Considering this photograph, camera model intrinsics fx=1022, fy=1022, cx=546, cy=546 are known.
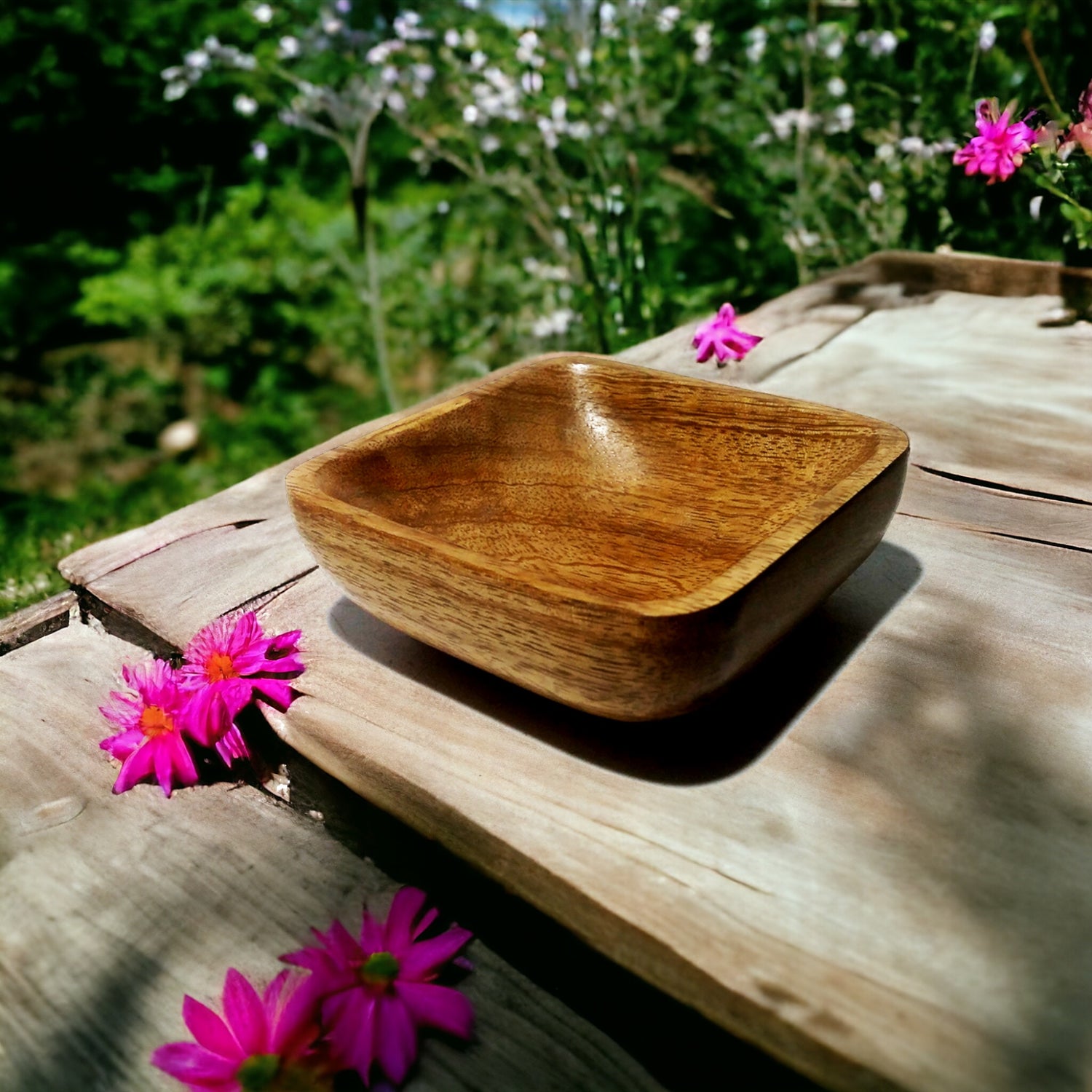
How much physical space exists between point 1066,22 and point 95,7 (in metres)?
3.30

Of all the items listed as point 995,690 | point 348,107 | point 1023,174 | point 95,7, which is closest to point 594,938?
point 995,690

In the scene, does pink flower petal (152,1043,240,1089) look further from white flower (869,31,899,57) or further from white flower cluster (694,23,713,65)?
white flower cluster (694,23,713,65)

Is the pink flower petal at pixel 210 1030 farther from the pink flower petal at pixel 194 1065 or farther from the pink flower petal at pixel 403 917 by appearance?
the pink flower petal at pixel 403 917

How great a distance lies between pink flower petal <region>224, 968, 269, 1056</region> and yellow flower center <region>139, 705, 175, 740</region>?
0.27m

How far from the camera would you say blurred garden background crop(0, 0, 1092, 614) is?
313 cm

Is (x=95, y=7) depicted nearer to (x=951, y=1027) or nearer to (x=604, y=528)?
(x=604, y=528)

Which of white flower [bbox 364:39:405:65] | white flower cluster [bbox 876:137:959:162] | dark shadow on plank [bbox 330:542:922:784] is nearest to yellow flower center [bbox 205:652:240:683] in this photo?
dark shadow on plank [bbox 330:542:922:784]

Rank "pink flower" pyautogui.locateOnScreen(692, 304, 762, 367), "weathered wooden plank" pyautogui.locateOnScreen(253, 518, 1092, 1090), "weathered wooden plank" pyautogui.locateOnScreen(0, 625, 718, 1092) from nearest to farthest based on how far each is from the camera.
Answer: "weathered wooden plank" pyautogui.locateOnScreen(253, 518, 1092, 1090)
"weathered wooden plank" pyautogui.locateOnScreen(0, 625, 718, 1092)
"pink flower" pyautogui.locateOnScreen(692, 304, 762, 367)

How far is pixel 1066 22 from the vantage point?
2.16 metres

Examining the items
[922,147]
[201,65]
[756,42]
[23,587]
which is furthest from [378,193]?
[23,587]

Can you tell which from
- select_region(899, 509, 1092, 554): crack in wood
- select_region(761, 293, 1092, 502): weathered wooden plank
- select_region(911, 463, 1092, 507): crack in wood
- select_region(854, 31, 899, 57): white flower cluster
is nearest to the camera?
select_region(899, 509, 1092, 554): crack in wood

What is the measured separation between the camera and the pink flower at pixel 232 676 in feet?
3.03

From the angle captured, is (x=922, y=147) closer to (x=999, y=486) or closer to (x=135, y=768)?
(x=999, y=486)

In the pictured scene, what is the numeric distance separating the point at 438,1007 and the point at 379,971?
5 centimetres
